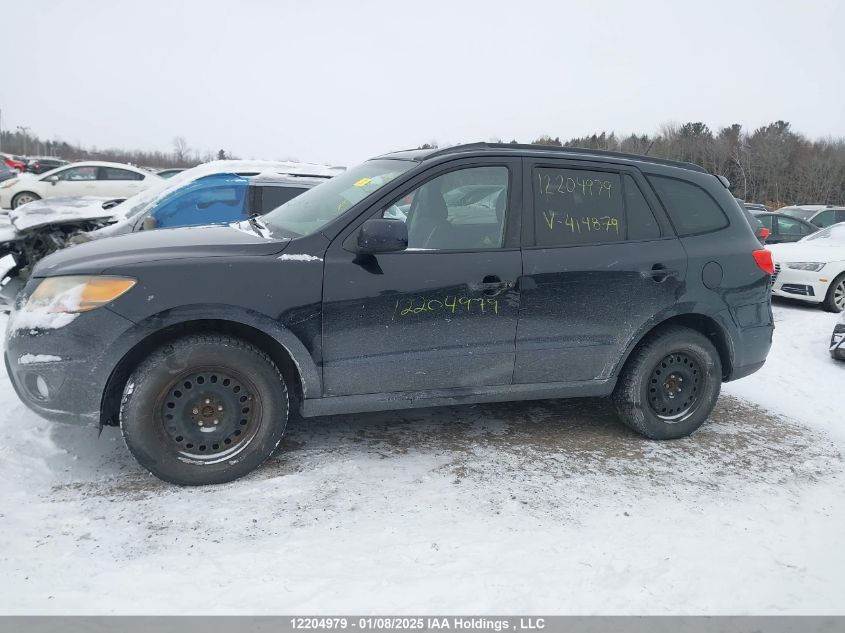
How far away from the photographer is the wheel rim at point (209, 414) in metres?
3.39

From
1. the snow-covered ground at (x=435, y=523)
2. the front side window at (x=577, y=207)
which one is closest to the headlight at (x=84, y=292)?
the snow-covered ground at (x=435, y=523)

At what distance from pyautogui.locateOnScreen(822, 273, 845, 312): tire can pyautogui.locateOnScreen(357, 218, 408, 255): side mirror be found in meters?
8.77

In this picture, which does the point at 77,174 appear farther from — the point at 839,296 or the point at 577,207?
the point at 839,296

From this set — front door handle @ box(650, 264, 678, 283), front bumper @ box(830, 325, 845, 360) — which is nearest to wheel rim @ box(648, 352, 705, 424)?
front door handle @ box(650, 264, 678, 283)

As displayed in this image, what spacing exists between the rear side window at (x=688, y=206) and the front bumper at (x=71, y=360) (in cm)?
Result: 337

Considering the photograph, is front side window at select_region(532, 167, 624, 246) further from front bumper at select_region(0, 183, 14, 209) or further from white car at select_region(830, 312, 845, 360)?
front bumper at select_region(0, 183, 14, 209)

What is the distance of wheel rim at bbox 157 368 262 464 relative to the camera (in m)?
3.39

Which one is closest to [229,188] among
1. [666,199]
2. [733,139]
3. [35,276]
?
[35,276]

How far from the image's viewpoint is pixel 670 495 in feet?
12.0

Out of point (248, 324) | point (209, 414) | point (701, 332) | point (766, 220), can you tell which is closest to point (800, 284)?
point (766, 220)

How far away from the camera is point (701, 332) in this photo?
14.8 feet

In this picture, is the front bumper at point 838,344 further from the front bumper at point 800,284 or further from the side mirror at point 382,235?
the side mirror at point 382,235

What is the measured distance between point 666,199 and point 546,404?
1.76m
